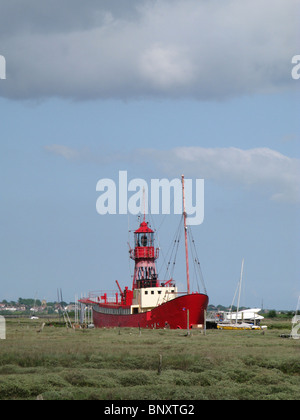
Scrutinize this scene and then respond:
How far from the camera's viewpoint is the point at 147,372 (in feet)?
142

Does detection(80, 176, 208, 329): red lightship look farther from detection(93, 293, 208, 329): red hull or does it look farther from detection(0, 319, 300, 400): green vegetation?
detection(0, 319, 300, 400): green vegetation

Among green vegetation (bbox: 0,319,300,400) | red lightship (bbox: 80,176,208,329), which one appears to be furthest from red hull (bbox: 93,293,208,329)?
green vegetation (bbox: 0,319,300,400)

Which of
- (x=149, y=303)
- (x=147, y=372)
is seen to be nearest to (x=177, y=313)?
(x=149, y=303)

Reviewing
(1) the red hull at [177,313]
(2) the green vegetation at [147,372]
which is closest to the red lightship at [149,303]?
(1) the red hull at [177,313]

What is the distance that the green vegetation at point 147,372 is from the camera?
37.3 meters

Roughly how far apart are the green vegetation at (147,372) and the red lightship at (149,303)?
26.9m

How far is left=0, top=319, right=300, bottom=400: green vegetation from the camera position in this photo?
3731 centimetres

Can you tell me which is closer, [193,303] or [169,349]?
[169,349]

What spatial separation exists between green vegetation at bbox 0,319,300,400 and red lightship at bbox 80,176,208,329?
2686 cm

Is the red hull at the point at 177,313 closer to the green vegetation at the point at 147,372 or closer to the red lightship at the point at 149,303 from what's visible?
the red lightship at the point at 149,303
